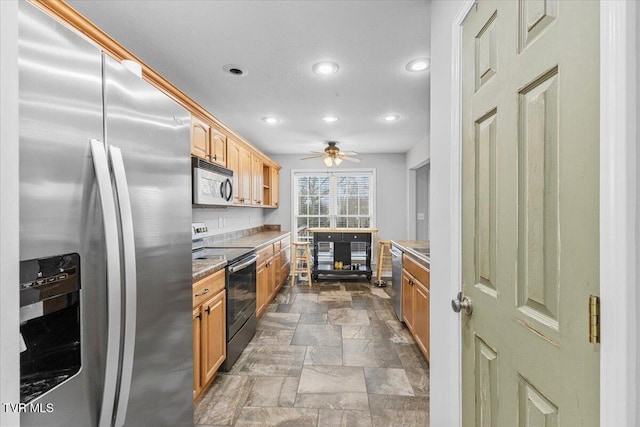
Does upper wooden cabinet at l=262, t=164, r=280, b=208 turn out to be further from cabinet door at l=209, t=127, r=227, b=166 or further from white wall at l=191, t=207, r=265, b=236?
cabinet door at l=209, t=127, r=227, b=166

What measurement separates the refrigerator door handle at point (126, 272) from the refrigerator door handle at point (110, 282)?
23mm

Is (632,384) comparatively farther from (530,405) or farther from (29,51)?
(29,51)

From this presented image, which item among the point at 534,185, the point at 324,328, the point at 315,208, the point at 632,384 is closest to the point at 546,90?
the point at 534,185

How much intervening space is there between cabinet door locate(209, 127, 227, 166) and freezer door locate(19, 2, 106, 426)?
2025mm

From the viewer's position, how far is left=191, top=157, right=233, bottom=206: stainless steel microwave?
8.02 feet

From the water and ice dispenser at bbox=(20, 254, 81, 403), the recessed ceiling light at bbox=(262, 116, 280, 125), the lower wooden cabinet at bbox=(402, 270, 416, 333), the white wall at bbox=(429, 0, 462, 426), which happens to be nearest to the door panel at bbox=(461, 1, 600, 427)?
the white wall at bbox=(429, 0, 462, 426)

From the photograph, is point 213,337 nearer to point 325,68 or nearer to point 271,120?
point 325,68

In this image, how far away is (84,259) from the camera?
0.83 metres

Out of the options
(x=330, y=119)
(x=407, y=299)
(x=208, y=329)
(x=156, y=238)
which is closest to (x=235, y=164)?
(x=330, y=119)

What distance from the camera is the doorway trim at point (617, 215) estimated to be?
52 centimetres

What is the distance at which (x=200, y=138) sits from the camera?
262 centimetres

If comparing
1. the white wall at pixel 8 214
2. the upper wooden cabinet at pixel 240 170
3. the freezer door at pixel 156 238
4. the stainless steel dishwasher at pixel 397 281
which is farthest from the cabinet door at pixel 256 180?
the white wall at pixel 8 214

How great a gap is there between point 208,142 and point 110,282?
7.04 feet

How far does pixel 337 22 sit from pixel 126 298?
5.80 feet
